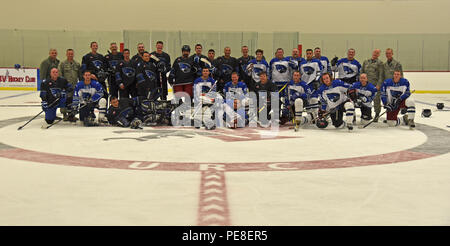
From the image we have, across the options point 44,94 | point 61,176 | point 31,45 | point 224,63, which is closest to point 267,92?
point 224,63

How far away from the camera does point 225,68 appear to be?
902 centimetres

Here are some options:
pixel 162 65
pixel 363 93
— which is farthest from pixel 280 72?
pixel 162 65

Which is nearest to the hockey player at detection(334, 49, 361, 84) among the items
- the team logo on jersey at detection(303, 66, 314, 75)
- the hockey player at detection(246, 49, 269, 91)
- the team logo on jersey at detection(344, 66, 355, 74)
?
the team logo on jersey at detection(344, 66, 355, 74)

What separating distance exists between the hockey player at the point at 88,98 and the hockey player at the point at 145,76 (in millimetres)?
728

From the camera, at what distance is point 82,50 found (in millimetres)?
17422

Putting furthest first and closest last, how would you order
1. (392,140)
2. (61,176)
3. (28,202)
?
1. (392,140)
2. (61,176)
3. (28,202)

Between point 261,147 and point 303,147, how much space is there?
53cm

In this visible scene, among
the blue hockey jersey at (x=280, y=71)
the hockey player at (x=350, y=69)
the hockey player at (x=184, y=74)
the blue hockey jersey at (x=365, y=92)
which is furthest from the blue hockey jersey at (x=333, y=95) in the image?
the hockey player at (x=184, y=74)

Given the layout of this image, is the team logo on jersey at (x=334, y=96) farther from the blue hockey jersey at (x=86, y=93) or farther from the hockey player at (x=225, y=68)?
the blue hockey jersey at (x=86, y=93)

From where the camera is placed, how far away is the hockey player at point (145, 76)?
8.52m

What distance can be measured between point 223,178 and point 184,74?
187 inches

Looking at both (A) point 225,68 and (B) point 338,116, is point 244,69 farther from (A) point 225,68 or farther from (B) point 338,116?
(B) point 338,116

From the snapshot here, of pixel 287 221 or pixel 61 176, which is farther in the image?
pixel 61 176

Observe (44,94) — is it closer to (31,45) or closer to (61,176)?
(61,176)
